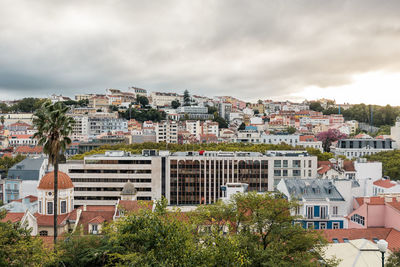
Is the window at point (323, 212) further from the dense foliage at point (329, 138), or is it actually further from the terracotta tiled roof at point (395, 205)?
the dense foliage at point (329, 138)

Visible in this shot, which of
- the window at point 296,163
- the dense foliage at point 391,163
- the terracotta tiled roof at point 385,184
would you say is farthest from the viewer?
the dense foliage at point 391,163

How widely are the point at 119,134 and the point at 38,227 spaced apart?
130860 mm

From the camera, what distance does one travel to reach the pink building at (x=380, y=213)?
3812 cm

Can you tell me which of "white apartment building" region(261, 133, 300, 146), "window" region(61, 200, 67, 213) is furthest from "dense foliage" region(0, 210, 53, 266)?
"white apartment building" region(261, 133, 300, 146)

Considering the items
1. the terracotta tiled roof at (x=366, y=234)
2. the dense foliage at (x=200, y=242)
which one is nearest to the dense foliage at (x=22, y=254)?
the dense foliage at (x=200, y=242)

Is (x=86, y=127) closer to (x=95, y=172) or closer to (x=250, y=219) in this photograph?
(x=95, y=172)

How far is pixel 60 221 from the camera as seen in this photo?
45.1 metres

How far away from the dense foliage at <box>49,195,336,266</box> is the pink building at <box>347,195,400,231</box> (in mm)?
12469

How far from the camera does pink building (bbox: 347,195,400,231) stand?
38.1 meters

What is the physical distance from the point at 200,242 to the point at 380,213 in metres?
25.6

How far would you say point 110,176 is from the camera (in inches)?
2975

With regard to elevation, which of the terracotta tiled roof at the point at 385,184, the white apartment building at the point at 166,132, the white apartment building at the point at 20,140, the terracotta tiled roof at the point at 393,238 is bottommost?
the terracotta tiled roof at the point at 393,238

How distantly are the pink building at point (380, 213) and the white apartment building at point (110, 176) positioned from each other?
4546 cm

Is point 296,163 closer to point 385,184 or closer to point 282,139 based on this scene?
point 385,184
